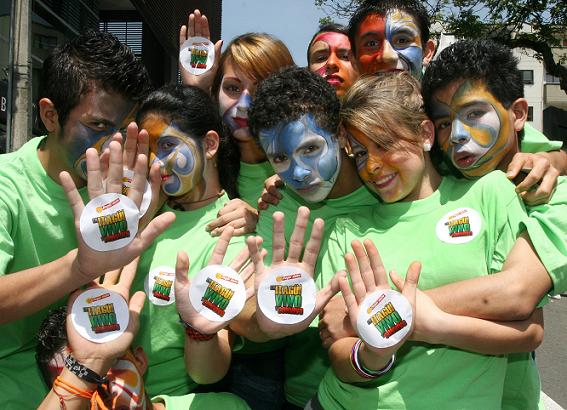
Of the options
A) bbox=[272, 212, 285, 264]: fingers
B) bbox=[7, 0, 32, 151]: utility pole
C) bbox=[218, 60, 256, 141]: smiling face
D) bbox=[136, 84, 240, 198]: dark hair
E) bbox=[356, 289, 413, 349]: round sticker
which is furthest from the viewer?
bbox=[7, 0, 32, 151]: utility pole

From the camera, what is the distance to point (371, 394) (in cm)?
220

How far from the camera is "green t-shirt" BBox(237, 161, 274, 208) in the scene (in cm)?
333

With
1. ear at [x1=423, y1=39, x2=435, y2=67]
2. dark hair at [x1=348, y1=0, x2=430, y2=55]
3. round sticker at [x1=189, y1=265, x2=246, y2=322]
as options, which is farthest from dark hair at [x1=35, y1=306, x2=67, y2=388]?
ear at [x1=423, y1=39, x2=435, y2=67]

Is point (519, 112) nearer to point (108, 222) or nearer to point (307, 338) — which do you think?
point (307, 338)

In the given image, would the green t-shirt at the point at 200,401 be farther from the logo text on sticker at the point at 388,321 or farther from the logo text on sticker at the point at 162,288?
the logo text on sticker at the point at 388,321

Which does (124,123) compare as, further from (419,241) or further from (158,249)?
(419,241)

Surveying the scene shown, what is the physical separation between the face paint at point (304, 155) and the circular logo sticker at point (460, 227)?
567 mm

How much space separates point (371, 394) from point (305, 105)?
123cm

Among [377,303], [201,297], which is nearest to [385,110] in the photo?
[377,303]

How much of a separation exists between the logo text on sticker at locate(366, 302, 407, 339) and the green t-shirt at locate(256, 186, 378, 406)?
672 millimetres

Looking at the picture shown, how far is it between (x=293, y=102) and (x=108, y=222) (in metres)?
0.98

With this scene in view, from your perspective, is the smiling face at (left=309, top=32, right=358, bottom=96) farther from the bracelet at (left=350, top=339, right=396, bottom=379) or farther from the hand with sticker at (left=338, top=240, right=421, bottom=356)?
the bracelet at (left=350, top=339, right=396, bottom=379)

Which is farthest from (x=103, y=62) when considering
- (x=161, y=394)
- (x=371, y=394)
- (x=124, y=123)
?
(x=371, y=394)

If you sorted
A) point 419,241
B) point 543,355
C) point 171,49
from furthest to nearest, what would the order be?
point 171,49 < point 543,355 < point 419,241
